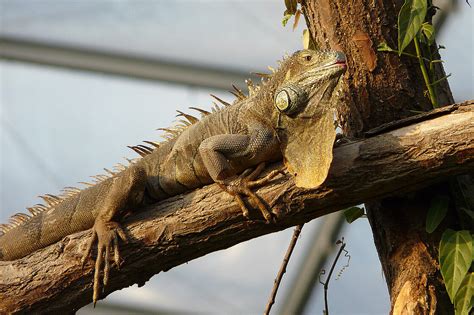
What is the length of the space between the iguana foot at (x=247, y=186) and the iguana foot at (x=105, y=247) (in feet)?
1.90

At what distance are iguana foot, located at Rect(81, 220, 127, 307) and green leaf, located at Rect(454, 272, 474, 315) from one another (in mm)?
1564

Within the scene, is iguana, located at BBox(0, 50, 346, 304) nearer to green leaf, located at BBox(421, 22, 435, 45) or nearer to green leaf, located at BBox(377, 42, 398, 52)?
green leaf, located at BBox(377, 42, 398, 52)

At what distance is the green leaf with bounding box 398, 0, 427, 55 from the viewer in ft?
12.4

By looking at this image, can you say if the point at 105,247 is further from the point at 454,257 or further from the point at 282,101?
the point at 454,257

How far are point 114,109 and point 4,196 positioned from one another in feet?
5.29

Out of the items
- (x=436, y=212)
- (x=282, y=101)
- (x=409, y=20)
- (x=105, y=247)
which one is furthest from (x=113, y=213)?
(x=409, y=20)

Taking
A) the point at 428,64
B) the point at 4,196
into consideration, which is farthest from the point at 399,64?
the point at 4,196

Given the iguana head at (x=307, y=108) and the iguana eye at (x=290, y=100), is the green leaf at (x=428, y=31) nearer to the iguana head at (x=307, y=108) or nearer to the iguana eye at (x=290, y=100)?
the iguana head at (x=307, y=108)

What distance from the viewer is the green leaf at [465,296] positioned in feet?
12.2

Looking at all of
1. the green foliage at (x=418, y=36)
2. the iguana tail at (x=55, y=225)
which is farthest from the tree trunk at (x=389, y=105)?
the iguana tail at (x=55, y=225)

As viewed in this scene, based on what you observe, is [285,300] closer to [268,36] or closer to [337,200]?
[268,36]

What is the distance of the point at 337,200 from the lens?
12.3 feet

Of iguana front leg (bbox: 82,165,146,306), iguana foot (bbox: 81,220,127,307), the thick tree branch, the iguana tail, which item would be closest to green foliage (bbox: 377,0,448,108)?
the thick tree branch

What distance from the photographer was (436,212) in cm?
391
